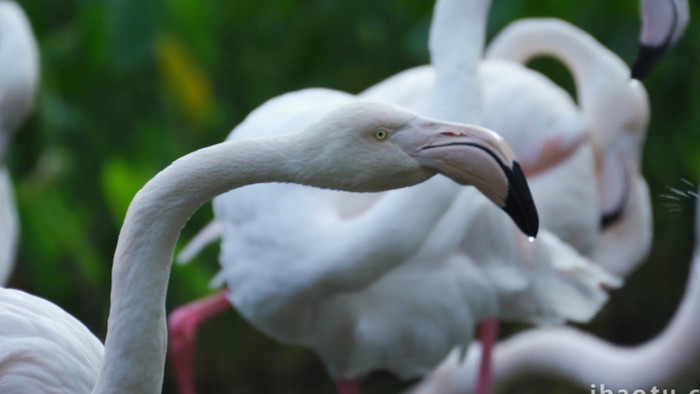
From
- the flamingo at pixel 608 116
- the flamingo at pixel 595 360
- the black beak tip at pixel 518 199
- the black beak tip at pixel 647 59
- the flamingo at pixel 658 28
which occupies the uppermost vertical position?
the black beak tip at pixel 518 199

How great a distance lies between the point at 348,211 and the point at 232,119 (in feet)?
8.49

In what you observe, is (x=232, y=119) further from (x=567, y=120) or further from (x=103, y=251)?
(x=567, y=120)

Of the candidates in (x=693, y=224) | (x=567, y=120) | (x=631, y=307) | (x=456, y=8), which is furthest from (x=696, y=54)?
(x=456, y=8)

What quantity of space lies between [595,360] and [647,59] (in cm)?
153

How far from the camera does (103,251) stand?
201 inches

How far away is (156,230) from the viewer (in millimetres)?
1700

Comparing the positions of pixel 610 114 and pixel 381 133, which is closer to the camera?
pixel 381 133

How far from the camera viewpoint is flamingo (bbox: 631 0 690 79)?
2.69 m

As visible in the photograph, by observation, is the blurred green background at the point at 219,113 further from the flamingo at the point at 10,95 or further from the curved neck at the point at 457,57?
the curved neck at the point at 457,57

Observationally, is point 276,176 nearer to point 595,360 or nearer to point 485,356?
point 485,356

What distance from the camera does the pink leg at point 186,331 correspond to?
3278mm

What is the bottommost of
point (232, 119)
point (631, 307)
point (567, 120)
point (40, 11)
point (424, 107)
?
point (631, 307)

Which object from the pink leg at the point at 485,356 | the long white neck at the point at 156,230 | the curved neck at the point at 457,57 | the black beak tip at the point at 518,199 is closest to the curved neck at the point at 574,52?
the pink leg at the point at 485,356

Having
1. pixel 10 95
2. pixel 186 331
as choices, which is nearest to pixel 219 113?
pixel 10 95
